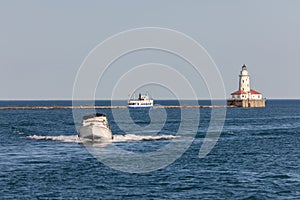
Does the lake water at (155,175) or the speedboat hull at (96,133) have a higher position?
the speedboat hull at (96,133)

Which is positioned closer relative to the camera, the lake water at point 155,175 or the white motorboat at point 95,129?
the lake water at point 155,175

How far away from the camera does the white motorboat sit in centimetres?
7775

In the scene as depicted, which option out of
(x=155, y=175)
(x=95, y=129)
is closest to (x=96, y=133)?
(x=95, y=129)

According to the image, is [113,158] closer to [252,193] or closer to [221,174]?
[221,174]

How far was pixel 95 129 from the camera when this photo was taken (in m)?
77.6

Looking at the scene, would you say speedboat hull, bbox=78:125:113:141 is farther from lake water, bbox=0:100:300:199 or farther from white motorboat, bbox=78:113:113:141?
lake water, bbox=0:100:300:199

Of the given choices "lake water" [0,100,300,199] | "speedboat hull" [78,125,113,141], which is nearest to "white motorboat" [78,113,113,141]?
"speedboat hull" [78,125,113,141]

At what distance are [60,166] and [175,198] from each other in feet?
59.6

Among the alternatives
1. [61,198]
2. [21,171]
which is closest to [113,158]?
[21,171]

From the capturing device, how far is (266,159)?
6056 centimetres

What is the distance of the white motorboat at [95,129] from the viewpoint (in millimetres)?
77750

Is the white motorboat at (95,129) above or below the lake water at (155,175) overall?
above

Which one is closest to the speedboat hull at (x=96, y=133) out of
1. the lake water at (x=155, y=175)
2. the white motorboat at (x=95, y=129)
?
the white motorboat at (x=95, y=129)

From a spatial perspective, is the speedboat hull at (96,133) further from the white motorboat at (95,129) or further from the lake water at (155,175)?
the lake water at (155,175)
